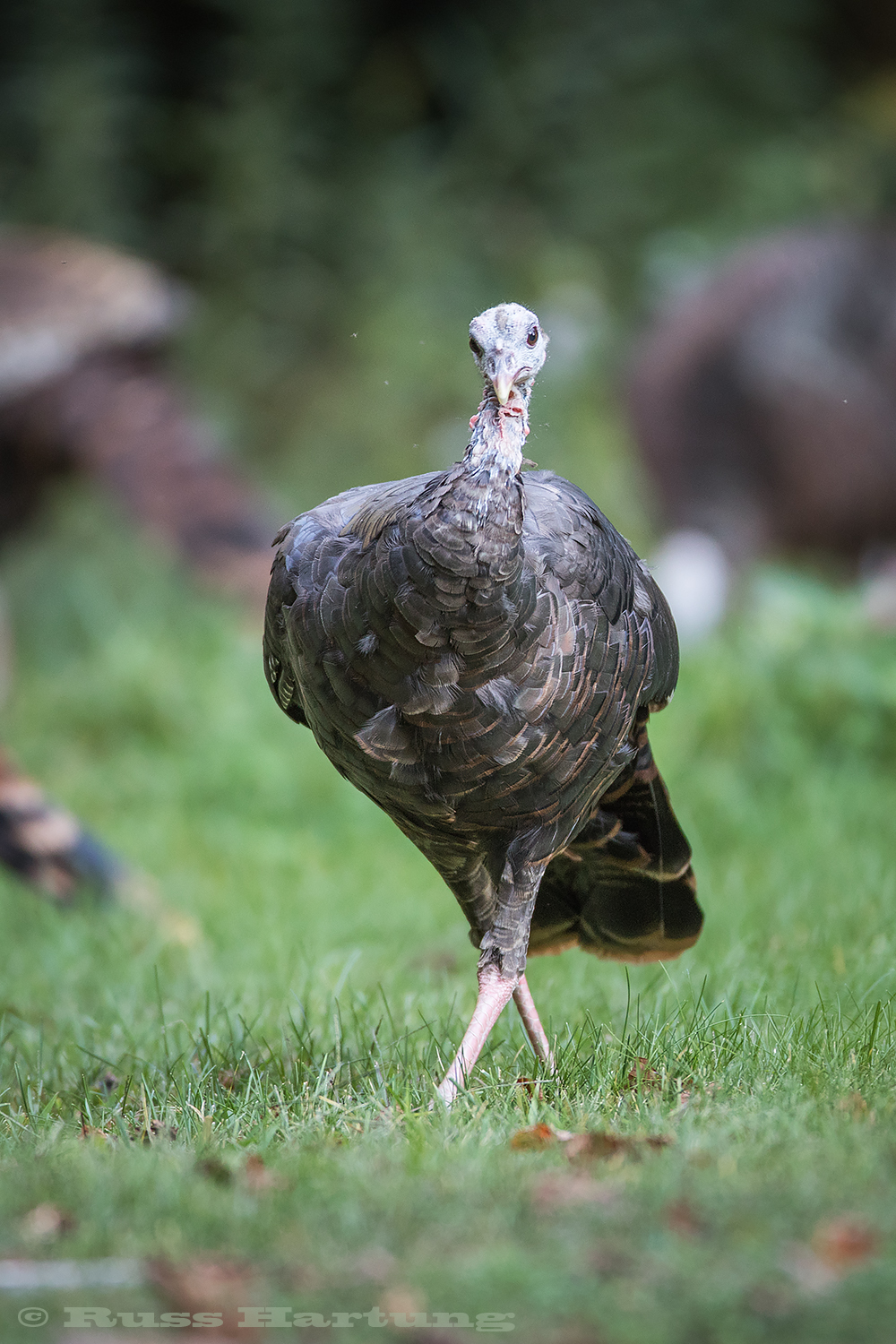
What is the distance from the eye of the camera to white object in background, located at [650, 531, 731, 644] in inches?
306

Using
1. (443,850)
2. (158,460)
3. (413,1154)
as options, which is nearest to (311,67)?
(158,460)

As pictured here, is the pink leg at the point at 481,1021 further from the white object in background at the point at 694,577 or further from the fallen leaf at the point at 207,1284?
the white object in background at the point at 694,577

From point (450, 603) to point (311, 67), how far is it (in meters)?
10.8

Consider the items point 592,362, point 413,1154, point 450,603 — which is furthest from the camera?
point 592,362

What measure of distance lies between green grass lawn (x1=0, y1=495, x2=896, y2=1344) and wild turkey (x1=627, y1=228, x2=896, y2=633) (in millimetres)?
986

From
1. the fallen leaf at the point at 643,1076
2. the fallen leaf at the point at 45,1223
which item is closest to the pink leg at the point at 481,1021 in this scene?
the fallen leaf at the point at 643,1076

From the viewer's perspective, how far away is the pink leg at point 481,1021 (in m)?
3.12

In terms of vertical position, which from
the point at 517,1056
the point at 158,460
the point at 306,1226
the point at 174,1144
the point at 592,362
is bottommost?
the point at 306,1226

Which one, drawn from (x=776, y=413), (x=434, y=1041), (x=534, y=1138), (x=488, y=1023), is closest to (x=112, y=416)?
(x=776, y=413)

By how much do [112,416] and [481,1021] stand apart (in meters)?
5.63

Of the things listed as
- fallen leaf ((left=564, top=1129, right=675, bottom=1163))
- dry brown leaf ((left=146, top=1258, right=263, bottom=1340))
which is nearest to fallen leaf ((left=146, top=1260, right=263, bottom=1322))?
dry brown leaf ((left=146, top=1258, right=263, bottom=1340))

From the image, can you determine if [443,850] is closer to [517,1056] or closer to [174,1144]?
[517,1056]

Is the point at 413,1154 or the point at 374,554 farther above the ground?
the point at 374,554

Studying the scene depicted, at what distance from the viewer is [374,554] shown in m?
2.91
